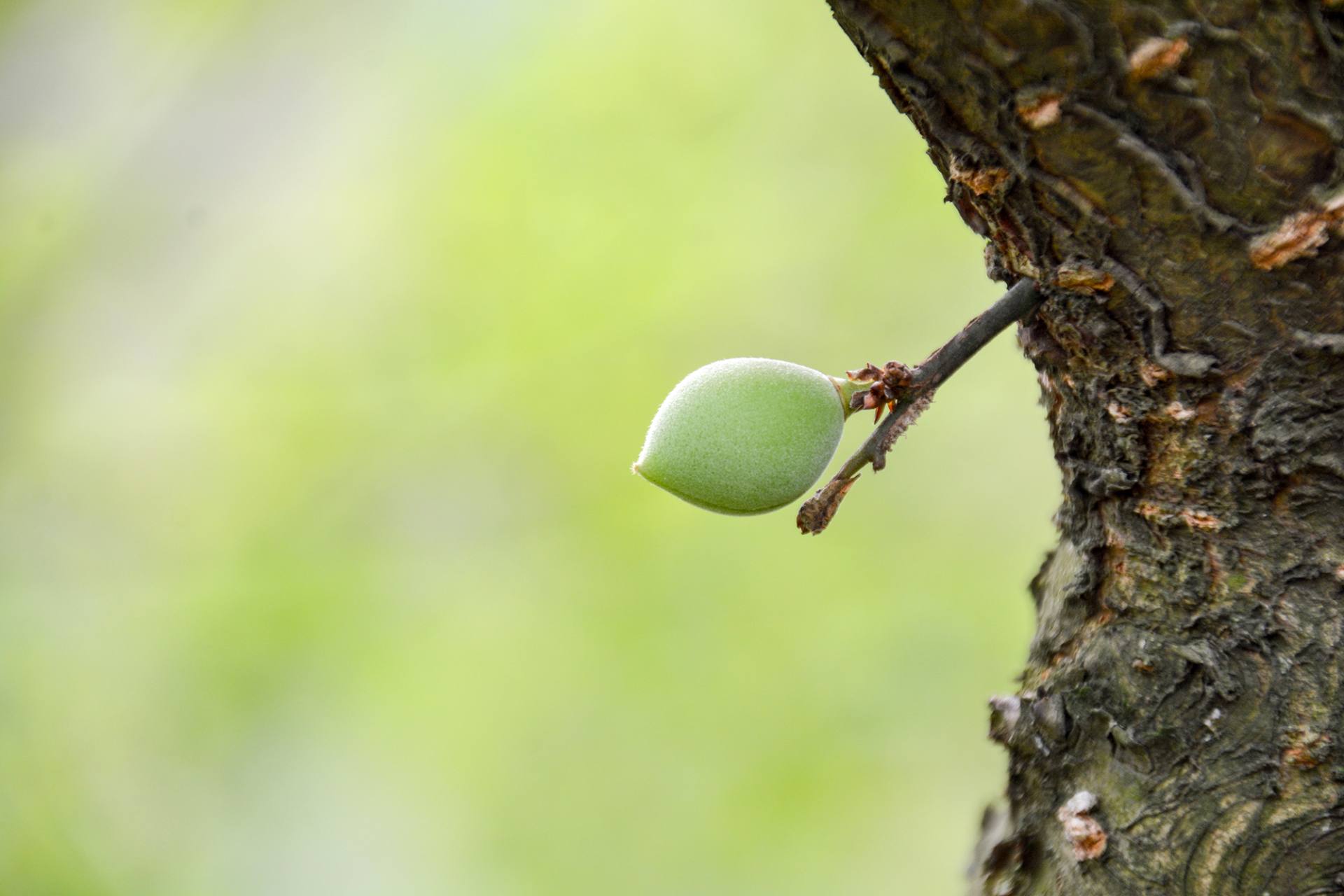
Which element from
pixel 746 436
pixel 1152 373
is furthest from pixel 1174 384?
pixel 746 436

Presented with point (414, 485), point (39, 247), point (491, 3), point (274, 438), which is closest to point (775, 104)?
point (491, 3)

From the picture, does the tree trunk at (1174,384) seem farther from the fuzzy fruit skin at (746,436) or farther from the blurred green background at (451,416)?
the blurred green background at (451,416)

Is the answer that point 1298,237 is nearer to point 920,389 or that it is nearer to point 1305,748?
point 920,389

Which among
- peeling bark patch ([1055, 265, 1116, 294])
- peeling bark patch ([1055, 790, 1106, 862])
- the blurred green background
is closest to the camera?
peeling bark patch ([1055, 265, 1116, 294])

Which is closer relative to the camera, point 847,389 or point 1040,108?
point 1040,108

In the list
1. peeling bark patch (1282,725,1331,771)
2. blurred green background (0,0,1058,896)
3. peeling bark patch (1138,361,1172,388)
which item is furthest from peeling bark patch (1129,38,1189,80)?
blurred green background (0,0,1058,896)

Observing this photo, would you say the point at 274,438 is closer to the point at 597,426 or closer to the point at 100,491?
the point at 100,491

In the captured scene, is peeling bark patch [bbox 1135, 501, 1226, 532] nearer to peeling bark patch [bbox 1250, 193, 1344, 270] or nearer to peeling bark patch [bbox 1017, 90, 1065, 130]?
peeling bark patch [bbox 1250, 193, 1344, 270]
